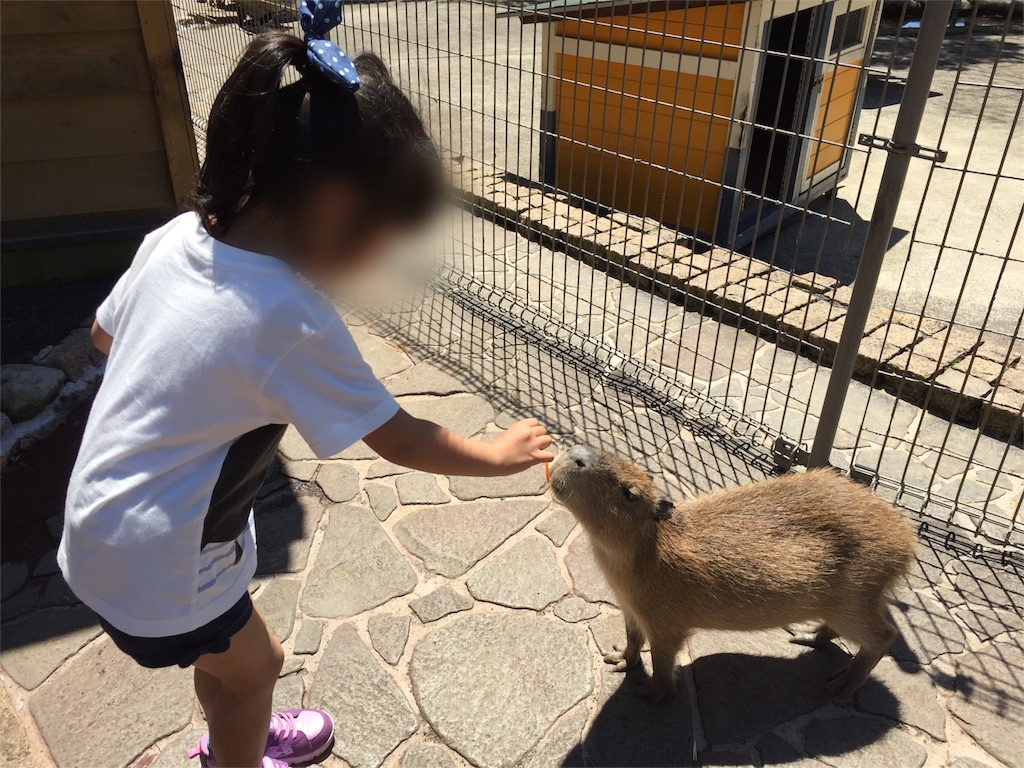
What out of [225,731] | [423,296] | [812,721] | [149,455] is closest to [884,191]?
[812,721]

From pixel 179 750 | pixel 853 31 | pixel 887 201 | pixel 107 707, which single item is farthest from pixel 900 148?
pixel 853 31

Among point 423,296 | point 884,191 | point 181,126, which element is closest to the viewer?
point 884,191

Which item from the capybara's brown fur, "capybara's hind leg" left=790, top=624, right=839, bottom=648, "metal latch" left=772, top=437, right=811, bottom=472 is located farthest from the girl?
"metal latch" left=772, top=437, right=811, bottom=472

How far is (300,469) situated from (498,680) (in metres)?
1.41

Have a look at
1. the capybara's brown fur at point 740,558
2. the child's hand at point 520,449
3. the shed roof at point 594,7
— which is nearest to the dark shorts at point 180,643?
the child's hand at point 520,449

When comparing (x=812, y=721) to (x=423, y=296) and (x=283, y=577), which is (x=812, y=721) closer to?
(x=283, y=577)

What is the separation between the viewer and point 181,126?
4.67m

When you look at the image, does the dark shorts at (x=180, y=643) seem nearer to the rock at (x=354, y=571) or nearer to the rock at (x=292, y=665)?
the rock at (x=292, y=665)

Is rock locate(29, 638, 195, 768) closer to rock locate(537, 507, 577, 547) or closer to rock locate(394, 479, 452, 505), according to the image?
rock locate(394, 479, 452, 505)

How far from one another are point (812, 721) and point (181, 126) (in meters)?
4.45

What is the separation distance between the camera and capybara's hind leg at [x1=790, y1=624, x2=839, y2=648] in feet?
8.98

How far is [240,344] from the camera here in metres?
1.51

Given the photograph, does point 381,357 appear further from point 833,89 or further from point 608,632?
point 833,89

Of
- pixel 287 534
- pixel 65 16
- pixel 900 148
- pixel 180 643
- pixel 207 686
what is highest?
pixel 65 16
